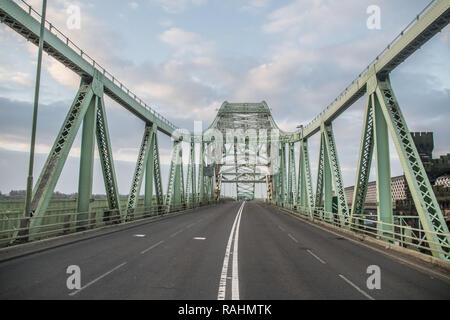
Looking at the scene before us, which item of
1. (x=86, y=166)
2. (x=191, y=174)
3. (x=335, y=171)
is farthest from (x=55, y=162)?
(x=191, y=174)

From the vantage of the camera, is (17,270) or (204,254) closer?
(17,270)

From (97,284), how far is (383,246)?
39.2 feet

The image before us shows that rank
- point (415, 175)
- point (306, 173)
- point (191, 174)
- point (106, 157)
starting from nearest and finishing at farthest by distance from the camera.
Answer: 1. point (415, 175)
2. point (106, 157)
3. point (306, 173)
4. point (191, 174)

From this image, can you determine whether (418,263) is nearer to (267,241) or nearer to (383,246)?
(383,246)

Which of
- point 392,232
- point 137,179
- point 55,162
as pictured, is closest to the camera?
point 392,232

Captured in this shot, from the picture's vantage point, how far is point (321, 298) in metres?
5.70

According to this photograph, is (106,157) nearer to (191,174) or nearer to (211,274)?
(211,274)

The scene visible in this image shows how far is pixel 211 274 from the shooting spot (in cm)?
745

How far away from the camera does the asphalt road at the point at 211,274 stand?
5.96m

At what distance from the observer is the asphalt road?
19.5 ft

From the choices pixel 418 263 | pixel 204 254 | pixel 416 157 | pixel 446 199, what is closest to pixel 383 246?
pixel 418 263

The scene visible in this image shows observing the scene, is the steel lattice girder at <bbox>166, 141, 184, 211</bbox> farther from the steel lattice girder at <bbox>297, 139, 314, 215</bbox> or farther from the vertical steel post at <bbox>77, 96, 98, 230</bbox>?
the vertical steel post at <bbox>77, 96, 98, 230</bbox>

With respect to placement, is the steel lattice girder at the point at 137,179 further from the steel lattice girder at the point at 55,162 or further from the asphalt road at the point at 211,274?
the asphalt road at the point at 211,274

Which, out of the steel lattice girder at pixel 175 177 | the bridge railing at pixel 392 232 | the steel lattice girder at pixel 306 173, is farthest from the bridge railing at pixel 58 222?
the steel lattice girder at pixel 306 173
